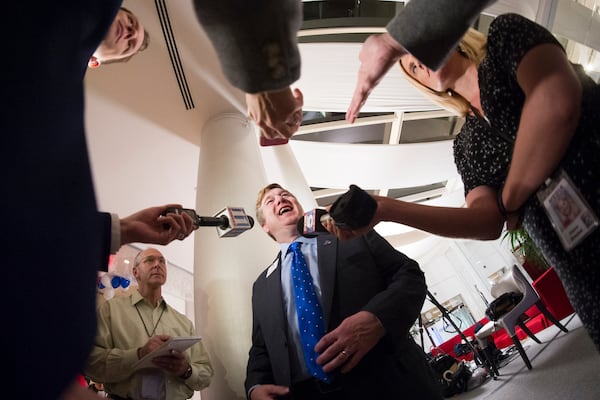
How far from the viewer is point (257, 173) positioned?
3.26m

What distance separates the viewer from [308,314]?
5.07 feet

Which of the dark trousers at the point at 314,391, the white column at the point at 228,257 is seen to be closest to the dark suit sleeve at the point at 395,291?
the dark trousers at the point at 314,391

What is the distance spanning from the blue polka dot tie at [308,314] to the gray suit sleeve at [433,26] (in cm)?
115

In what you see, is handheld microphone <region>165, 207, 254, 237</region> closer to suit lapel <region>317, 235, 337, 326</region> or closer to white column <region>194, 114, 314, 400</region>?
suit lapel <region>317, 235, 337, 326</region>

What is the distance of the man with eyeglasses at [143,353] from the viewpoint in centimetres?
179

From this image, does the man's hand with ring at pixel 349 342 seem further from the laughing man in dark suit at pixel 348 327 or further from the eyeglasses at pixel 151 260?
the eyeglasses at pixel 151 260

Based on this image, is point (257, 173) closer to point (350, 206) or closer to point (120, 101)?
point (120, 101)

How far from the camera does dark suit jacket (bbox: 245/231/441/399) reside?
135 centimetres

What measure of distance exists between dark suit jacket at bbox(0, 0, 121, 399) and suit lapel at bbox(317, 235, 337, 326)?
1.20 metres

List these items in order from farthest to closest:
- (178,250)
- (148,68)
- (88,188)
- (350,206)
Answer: (178,250)
(148,68)
(350,206)
(88,188)

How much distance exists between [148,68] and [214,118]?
800mm

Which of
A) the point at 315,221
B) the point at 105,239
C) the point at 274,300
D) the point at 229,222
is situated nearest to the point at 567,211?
the point at 315,221

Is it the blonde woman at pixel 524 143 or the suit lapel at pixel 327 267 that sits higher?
the blonde woman at pixel 524 143

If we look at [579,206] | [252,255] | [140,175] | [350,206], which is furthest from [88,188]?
[140,175]
